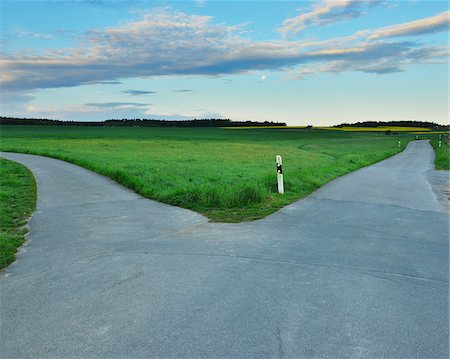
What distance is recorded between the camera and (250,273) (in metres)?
5.16

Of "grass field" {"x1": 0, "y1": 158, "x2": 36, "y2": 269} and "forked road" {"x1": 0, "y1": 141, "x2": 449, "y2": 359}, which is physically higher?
"grass field" {"x1": 0, "y1": 158, "x2": 36, "y2": 269}

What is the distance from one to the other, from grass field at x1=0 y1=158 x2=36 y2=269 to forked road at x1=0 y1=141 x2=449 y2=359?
263 millimetres

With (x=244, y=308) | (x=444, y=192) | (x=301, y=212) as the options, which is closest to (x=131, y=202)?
(x=301, y=212)

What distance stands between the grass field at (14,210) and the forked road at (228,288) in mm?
263

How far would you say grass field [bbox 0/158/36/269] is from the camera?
6490mm

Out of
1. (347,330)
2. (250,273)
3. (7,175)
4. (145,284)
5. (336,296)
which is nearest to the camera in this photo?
(347,330)

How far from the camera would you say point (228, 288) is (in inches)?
183

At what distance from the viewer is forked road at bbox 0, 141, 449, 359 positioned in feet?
11.4

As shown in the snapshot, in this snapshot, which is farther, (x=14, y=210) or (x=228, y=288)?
(x=14, y=210)

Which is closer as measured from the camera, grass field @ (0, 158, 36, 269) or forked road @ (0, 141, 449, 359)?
forked road @ (0, 141, 449, 359)

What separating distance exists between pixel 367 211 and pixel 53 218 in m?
6.86

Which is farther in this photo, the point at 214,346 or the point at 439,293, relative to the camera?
the point at 439,293

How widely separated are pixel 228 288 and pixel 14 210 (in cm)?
753

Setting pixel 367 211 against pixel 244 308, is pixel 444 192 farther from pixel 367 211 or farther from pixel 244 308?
pixel 244 308
